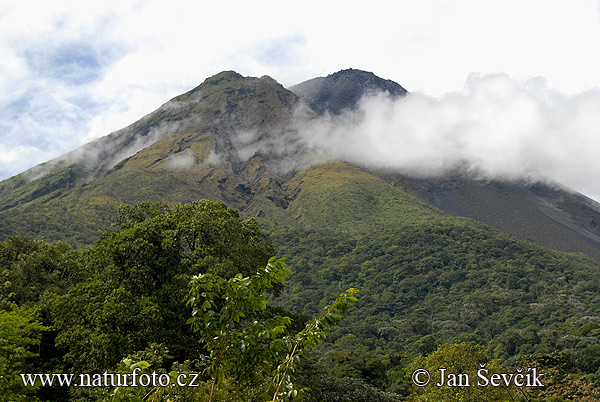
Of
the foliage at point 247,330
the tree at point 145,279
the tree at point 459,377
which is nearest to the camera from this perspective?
the foliage at point 247,330

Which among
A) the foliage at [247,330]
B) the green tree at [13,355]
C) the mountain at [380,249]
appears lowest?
the mountain at [380,249]

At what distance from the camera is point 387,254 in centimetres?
12594

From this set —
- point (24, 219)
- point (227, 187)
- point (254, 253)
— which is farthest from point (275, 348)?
point (227, 187)

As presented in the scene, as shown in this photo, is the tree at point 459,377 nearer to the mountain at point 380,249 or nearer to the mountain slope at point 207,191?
the mountain at point 380,249

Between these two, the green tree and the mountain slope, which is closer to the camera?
the green tree

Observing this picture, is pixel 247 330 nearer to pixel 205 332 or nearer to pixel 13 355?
pixel 205 332

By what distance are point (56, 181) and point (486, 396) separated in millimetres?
177479

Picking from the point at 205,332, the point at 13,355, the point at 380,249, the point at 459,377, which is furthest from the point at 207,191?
the point at 205,332

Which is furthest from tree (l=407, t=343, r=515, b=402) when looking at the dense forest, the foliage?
the foliage

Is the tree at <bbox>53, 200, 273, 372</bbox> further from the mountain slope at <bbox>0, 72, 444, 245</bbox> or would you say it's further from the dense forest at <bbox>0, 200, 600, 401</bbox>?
the mountain slope at <bbox>0, 72, 444, 245</bbox>

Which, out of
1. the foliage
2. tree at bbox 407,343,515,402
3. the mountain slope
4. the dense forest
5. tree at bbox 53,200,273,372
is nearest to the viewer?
the foliage

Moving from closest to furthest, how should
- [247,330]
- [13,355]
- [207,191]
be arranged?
[247,330], [13,355], [207,191]

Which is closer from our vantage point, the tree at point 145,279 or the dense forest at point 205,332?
the dense forest at point 205,332

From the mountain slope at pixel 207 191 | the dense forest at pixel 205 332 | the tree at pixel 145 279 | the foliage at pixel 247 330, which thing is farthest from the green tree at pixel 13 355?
the mountain slope at pixel 207 191
